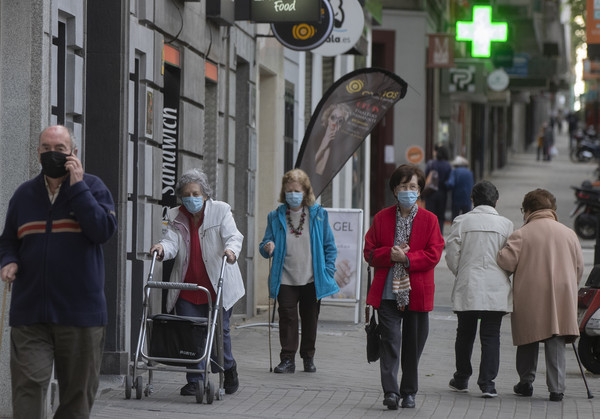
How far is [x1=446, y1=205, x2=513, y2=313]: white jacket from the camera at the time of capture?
1014 centimetres

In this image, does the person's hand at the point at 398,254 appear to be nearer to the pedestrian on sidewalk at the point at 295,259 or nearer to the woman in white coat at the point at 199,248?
the woman in white coat at the point at 199,248

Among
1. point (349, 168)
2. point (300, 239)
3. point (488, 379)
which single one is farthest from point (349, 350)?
point (349, 168)

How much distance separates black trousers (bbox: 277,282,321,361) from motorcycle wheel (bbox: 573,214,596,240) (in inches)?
668

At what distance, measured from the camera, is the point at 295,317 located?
11336 mm

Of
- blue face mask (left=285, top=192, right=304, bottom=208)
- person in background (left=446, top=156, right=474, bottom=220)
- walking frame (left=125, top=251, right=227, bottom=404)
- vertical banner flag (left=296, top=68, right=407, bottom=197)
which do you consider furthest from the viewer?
person in background (left=446, top=156, right=474, bottom=220)

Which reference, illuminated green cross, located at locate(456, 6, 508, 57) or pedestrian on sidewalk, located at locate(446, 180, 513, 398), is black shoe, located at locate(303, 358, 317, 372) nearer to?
pedestrian on sidewalk, located at locate(446, 180, 513, 398)

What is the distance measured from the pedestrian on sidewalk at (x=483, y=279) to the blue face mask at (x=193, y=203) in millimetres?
2002

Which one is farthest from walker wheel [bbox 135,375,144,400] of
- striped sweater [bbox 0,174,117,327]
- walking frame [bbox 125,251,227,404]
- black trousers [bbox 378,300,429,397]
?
striped sweater [bbox 0,174,117,327]

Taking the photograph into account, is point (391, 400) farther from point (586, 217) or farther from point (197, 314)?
point (586, 217)

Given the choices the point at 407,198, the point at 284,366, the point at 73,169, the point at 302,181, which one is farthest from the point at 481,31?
the point at 73,169

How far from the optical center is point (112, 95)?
1072 cm

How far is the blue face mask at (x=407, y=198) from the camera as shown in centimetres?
962

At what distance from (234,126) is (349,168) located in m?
9.26

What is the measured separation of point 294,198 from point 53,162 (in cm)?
477
